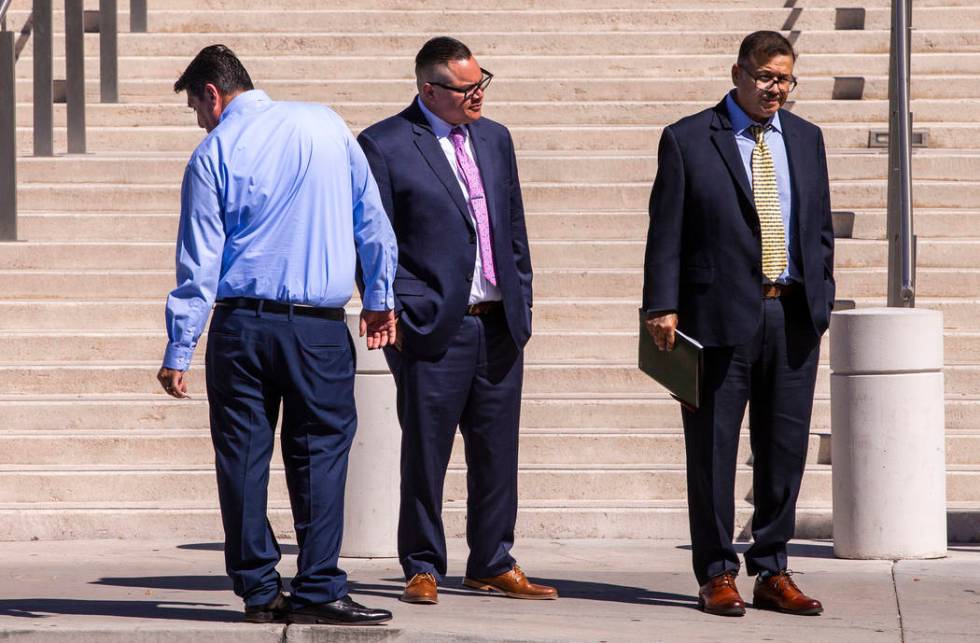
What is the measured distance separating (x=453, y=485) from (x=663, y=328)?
89.1 inches

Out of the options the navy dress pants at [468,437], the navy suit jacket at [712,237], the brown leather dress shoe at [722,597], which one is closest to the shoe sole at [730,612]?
the brown leather dress shoe at [722,597]

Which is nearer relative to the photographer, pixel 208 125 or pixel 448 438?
pixel 208 125

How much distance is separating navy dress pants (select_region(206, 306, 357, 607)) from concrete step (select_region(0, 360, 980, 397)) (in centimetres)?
304


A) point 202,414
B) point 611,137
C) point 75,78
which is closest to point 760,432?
point 202,414

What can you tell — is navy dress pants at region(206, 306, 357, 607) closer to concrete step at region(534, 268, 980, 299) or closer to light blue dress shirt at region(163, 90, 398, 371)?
light blue dress shirt at region(163, 90, 398, 371)

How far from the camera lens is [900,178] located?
876 cm

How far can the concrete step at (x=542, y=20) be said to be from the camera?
12.6m

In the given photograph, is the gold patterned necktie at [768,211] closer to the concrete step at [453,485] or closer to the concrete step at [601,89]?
the concrete step at [453,485]

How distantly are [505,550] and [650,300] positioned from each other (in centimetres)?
110

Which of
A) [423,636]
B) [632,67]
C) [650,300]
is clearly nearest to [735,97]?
[650,300]

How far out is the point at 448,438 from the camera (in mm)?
6949

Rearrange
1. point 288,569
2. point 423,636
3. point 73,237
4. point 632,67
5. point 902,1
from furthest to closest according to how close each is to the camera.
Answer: point 632,67, point 73,237, point 902,1, point 288,569, point 423,636

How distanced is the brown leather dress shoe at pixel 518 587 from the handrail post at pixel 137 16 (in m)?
6.97

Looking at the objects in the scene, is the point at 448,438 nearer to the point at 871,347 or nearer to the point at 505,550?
the point at 505,550
